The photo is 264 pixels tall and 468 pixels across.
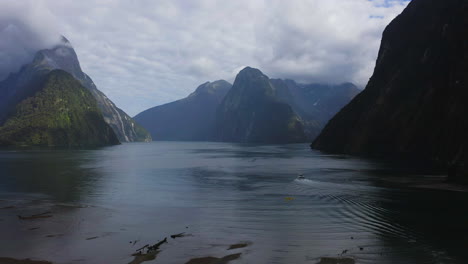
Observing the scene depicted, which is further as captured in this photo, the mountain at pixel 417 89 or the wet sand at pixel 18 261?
the mountain at pixel 417 89

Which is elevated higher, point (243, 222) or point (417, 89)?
point (417, 89)

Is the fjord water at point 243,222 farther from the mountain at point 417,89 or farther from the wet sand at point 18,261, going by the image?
the mountain at point 417,89

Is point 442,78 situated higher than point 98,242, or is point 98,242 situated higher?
A: point 442,78

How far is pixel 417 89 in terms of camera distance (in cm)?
14988

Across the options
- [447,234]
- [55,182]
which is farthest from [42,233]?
[55,182]

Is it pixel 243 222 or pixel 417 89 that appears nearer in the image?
pixel 243 222

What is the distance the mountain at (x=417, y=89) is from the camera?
104312mm

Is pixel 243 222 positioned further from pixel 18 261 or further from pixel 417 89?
pixel 417 89

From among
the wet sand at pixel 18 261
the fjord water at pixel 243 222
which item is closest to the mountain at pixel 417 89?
the fjord water at pixel 243 222

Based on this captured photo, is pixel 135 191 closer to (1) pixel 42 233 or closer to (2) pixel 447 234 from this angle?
(1) pixel 42 233

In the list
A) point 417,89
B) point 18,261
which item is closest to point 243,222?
point 18,261

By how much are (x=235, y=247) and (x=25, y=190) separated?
53.2 meters

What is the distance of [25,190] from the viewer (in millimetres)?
68438

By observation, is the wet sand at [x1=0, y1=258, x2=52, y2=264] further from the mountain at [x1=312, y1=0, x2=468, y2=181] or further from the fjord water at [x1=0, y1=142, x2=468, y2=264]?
the mountain at [x1=312, y1=0, x2=468, y2=181]
